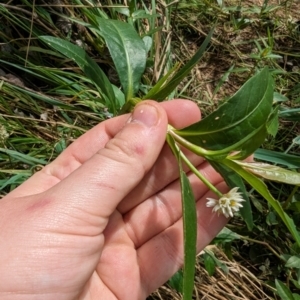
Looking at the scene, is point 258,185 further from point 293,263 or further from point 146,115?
point 293,263

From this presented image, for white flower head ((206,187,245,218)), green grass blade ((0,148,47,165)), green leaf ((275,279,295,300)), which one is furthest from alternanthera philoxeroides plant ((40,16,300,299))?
green grass blade ((0,148,47,165))

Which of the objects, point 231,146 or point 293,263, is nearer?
point 231,146

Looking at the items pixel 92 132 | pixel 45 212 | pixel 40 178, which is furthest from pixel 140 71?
pixel 45 212

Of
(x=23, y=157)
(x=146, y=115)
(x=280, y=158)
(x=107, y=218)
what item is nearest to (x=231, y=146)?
(x=146, y=115)

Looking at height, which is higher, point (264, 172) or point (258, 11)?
point (264, 172)

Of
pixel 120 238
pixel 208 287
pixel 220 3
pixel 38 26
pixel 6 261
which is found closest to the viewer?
pixel 6 261

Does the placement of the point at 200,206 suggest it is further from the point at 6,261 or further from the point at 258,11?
the point at 258,11

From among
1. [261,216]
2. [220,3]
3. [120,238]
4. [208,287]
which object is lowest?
[208,287]
